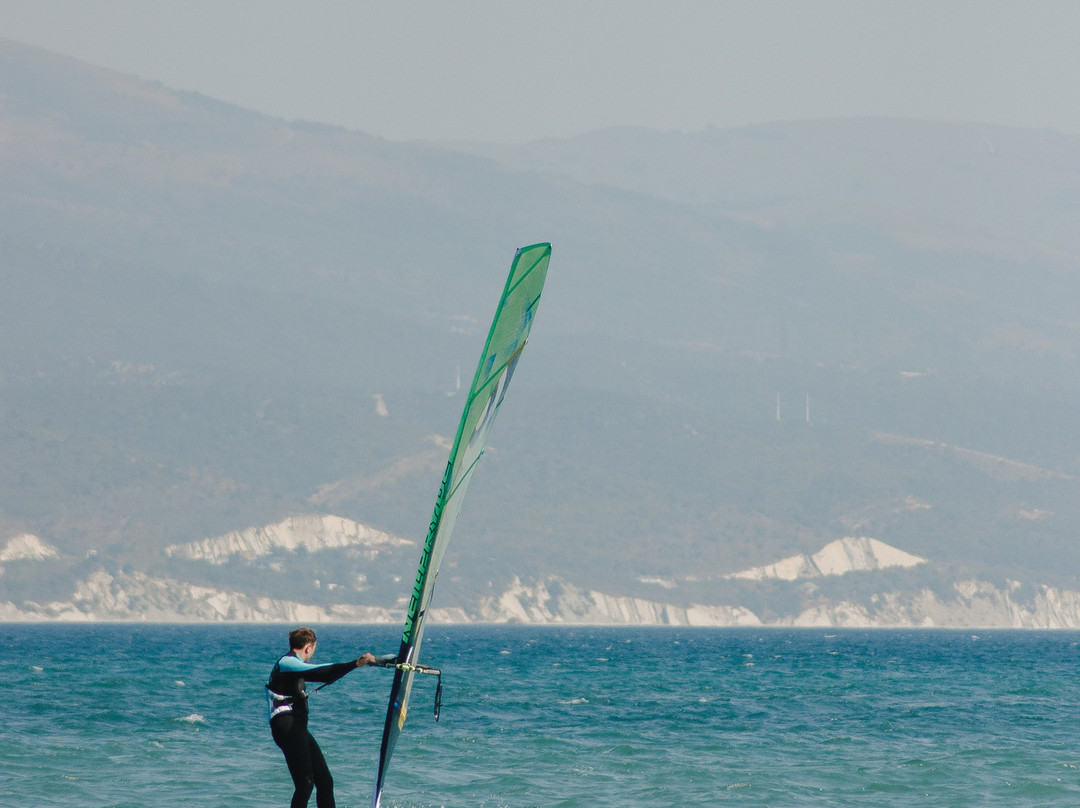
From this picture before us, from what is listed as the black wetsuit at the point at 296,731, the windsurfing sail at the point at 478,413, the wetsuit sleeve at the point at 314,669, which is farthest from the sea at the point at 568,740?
the windsurfing sail at the point at 478,413

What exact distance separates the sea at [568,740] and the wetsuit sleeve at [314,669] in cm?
1170

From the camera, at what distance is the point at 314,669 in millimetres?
16922

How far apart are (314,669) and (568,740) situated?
23.2m

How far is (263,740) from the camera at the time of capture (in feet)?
126

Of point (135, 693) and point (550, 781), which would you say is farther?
point (135, 693)

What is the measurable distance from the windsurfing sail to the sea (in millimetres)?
11912

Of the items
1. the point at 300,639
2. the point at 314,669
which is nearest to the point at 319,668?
the point at 314,669

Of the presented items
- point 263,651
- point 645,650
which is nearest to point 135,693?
point 263,651

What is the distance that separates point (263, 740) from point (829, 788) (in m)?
Answer: 13.1

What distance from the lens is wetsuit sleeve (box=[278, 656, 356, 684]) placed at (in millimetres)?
16641

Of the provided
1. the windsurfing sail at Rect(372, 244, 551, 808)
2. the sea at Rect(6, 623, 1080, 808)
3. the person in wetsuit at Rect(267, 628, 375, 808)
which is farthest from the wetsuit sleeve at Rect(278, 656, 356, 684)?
the sea at Rect(6, 623, 1080, 808)

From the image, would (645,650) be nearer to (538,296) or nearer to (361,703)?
(361,703)

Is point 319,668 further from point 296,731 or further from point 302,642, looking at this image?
point 296,731

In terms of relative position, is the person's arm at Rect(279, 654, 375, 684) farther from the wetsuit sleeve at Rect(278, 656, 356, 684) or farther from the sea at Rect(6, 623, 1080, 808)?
the sea at Rect(6, 623, 1080, 808)
